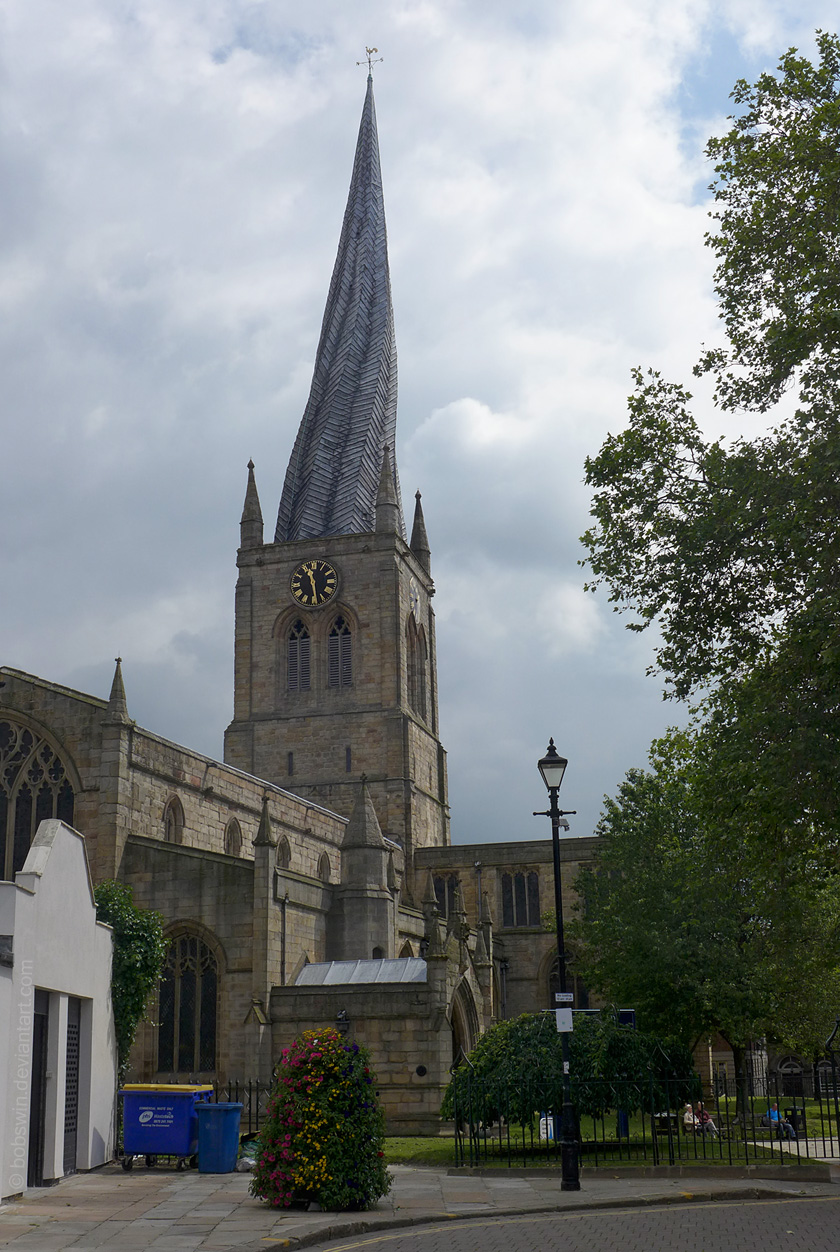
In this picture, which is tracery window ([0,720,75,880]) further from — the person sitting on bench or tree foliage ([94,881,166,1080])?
the person sitting on bench

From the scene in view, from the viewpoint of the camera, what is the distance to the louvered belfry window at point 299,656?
59.5 metres

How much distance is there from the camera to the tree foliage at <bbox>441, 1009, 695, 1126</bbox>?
22047 mm

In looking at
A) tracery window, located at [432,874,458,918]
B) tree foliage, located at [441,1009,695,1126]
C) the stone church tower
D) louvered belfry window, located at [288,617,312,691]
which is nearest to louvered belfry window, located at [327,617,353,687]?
the stone church tower

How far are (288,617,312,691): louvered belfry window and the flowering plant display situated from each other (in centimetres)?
4288

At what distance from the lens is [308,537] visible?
6234 cm

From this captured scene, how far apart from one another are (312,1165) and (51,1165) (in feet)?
14.2

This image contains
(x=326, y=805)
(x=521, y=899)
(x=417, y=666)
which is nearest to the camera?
(x=521, y=899)

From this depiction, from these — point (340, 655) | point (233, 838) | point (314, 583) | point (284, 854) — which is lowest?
point (284, 854)

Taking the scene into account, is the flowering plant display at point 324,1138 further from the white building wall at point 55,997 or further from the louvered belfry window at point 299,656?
the louvered belfry window at point 299,656

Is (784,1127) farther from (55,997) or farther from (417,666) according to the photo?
(417,666)

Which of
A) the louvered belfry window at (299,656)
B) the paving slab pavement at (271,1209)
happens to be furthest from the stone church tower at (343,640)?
the paving slab pavement at (271,1209)

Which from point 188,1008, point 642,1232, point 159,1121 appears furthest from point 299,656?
point 642,1232

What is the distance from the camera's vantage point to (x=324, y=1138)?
52.0ft

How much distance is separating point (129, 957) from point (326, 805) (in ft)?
100
